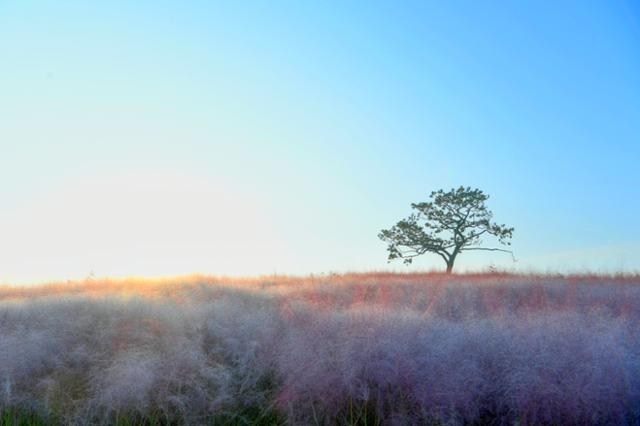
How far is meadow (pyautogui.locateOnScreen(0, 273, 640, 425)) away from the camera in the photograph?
18.7 ft

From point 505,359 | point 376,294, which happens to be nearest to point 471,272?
point 376,294

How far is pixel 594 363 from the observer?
5965 mm

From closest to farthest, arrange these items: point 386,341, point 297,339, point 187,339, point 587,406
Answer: point 587,406, point 386,341, point 297,339, point 187,339

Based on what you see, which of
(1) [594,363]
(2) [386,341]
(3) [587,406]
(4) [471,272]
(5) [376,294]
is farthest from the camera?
(4) [471,272]

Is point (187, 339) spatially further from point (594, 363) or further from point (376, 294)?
point (376, 294)

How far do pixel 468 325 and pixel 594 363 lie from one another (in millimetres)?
1941

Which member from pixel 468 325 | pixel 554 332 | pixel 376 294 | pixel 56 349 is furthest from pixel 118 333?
pixel 376 294

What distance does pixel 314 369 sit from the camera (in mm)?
6176

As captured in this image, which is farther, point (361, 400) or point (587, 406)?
point (361, 400)

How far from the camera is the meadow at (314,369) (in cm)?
571

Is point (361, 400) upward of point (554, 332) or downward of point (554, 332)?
downward

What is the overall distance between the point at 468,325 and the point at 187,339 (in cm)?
405

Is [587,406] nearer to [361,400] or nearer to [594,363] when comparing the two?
[594,363]

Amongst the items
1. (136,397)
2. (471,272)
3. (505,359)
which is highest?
(471,272)
